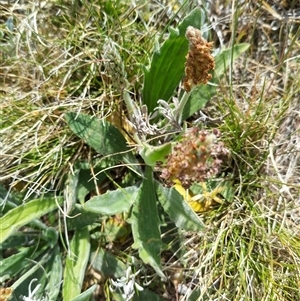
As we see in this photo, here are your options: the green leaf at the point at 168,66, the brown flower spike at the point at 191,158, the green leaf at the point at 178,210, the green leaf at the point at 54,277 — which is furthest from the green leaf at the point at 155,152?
the green leaf at the point at 54,277

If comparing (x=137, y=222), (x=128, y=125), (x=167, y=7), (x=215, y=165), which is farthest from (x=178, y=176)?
(x=167, y=7)

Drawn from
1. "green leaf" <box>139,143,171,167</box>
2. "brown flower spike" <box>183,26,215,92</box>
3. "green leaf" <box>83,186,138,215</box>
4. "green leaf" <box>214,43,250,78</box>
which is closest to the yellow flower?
"green leaf" <box>83,186,138,215</box>

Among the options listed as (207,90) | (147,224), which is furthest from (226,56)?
(147,224)

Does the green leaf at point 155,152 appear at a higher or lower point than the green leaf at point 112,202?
higher

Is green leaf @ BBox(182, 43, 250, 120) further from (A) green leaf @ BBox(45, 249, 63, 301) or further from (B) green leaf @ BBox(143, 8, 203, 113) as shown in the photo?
(A) green leaf @ BBox(45, 249, 63, 301)

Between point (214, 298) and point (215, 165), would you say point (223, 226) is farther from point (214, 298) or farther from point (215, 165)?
point (215, 165)

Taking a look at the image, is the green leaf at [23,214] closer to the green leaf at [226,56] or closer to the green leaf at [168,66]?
the green leaf at [168,66]

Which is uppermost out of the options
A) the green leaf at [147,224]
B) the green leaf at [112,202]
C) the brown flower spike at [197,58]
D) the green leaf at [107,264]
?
the brown flower spike at [197,58]

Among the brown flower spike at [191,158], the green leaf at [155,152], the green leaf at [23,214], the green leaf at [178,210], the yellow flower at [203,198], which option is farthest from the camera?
the yellow flower at [203,198]
